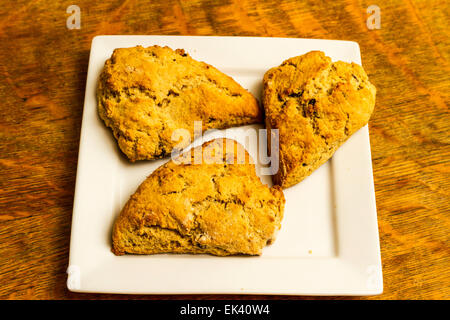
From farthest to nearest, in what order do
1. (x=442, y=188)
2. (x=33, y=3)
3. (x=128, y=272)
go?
(x=33, y=3) → (x=442, y=188) → (x=128, y=272)

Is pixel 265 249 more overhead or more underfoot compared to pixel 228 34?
more underfoot

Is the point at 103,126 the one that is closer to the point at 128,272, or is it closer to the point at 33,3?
the point at 128,272

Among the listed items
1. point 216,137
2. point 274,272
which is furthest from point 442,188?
Answer: point 216,137

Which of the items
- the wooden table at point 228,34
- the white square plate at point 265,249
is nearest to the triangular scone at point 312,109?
the white square plate at point 265,249

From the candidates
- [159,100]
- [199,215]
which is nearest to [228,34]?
[159,100]

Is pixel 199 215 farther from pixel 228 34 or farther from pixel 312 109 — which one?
pixel 228 34
